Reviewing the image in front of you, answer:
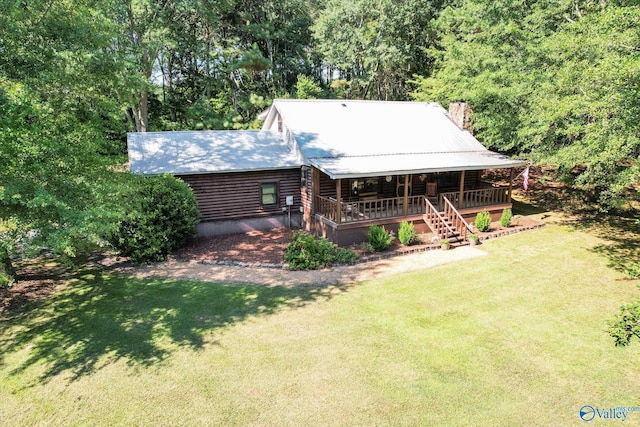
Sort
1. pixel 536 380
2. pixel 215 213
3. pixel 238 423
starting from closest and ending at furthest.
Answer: pixel 238 423
pixel 536 380
pixel 215 213

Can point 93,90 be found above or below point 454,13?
below

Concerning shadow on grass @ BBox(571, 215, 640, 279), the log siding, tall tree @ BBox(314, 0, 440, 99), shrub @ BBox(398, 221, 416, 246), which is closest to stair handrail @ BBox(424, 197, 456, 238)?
shrub @ BBox(398, 221, 416, 246)

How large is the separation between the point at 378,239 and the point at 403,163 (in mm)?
3763

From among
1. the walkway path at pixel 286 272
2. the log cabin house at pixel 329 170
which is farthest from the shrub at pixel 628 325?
the log cabin house at pixel 329 170

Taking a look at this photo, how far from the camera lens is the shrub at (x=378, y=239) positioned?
14086 millimetres

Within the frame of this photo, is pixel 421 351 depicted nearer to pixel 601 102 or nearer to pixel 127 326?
pixel 127 326

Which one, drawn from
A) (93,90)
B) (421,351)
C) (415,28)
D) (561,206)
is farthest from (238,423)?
(415,28)

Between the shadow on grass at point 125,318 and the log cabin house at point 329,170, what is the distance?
494 centimetres

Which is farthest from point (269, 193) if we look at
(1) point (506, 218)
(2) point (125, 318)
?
(1) point (506, 218)

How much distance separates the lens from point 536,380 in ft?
23.6

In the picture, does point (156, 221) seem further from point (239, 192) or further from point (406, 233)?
point (406, 233)

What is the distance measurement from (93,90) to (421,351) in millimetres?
12045

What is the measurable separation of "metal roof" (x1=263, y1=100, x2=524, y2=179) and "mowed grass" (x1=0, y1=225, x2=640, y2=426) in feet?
17.9

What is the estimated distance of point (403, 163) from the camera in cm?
1577
